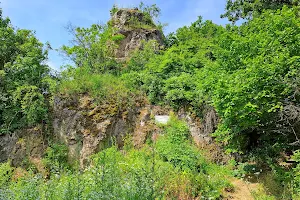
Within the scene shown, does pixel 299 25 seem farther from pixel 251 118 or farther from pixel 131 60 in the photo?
pixel 131 60

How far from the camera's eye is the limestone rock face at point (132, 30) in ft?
50.6

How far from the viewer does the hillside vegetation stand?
Result: 19.6 feet

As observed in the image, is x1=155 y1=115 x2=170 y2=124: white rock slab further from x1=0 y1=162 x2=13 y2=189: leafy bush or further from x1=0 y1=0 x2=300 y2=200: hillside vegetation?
x1=0 y1=162 x2=13 y2=189: leafy bush

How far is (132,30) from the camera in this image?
15.8 meters

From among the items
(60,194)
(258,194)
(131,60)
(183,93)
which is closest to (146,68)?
(131,60)

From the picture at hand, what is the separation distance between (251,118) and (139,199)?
4.64 metres

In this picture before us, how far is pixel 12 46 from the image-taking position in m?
11.0

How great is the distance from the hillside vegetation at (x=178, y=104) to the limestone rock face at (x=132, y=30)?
1.77m

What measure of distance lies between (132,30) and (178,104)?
23.9 feet

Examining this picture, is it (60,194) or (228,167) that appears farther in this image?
(228,167)

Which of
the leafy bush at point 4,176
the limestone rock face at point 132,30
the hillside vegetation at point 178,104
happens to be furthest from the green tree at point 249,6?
the leafy bush at point 4,176

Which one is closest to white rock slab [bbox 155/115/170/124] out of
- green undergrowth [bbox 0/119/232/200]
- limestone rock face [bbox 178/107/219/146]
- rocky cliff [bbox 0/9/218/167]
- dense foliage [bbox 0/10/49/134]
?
rocky cliff [bbox 0/9/218/167]

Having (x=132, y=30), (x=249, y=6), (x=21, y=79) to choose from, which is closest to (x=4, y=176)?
(x=21, y=79)

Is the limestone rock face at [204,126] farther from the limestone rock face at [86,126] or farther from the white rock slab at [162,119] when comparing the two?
the limestone rock face at [86,126]
